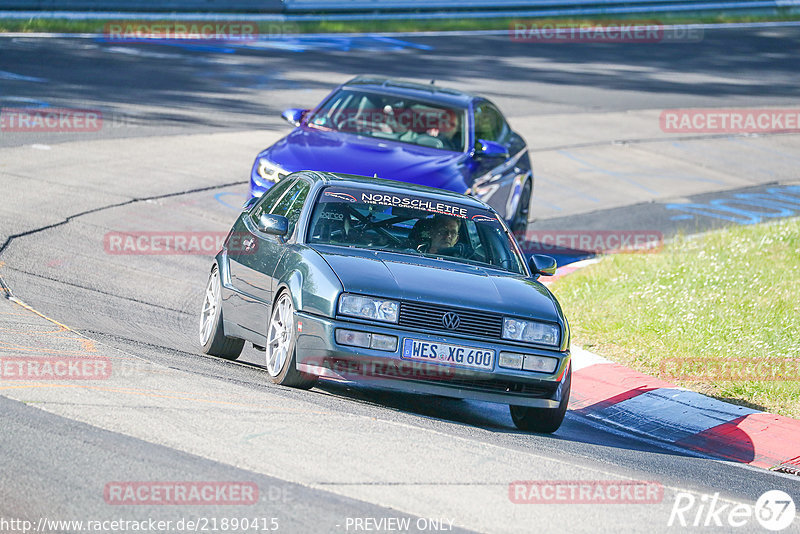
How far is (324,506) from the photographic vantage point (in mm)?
5367

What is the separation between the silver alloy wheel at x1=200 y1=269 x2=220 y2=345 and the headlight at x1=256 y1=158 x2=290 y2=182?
2746 mm

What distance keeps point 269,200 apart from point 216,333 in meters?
1.18

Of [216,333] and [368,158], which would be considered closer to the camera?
[216,333]

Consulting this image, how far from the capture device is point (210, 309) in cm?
934

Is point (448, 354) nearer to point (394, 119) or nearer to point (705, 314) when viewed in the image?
point (705, 314)

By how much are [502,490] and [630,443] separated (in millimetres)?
2643

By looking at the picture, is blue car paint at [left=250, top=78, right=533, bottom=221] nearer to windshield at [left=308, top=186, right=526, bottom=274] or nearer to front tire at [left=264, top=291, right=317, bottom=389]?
windshield at [left=308, top=186, right=526, bottom=274]

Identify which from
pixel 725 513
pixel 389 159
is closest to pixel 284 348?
pixel 725 513

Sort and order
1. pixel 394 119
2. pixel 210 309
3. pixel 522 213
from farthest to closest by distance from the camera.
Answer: pixel 522 213, pixel 394 119, pixel 210 309

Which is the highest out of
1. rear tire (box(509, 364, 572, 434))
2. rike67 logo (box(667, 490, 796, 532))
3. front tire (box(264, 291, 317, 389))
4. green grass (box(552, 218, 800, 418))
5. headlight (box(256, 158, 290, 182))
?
headlight (box(256, 158, 290, 182))

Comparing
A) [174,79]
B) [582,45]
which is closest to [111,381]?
[174,79]

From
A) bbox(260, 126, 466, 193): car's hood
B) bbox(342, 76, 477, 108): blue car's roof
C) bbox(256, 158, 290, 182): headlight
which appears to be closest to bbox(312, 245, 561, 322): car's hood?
bbox(260, 126, 466, 193): car's hood

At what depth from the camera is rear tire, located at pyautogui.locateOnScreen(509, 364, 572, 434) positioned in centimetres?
780

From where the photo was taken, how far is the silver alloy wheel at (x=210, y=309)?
9.15m
